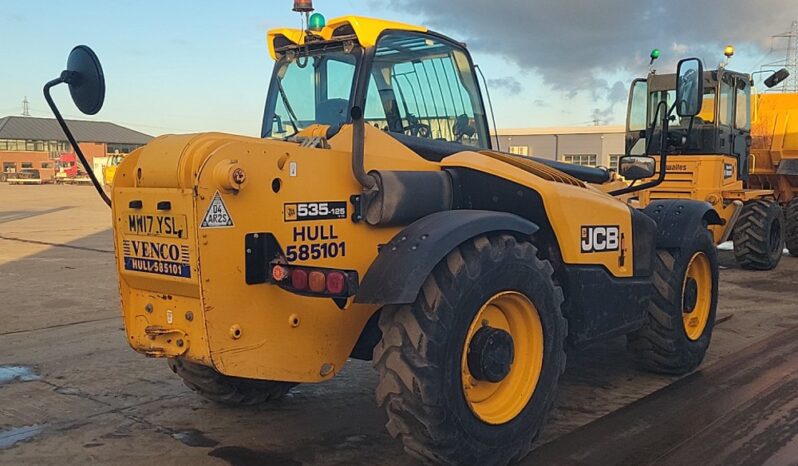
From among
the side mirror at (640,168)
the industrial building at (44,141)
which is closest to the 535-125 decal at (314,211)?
the side mirror at (640,168)

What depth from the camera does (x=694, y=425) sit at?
4266mm

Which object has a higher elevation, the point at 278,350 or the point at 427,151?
the point at 427,151

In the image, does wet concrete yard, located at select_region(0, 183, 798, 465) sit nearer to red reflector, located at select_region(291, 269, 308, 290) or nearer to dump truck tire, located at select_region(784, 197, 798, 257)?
red reflector, located at select_region(291, 269, 308, 290)

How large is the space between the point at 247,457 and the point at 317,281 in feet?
4.12

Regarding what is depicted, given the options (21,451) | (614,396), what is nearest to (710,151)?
(614,396)

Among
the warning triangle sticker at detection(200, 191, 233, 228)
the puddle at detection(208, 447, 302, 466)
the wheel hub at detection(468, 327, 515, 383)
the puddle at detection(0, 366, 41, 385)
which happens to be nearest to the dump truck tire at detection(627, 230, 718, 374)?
the wheel hub at detection(468, 327, 515, 383)

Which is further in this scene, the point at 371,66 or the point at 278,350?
the point at 371,66

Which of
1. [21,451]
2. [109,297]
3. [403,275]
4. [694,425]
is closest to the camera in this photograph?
[403,275]

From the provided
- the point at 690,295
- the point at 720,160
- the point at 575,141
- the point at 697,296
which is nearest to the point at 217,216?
the point at 690,295

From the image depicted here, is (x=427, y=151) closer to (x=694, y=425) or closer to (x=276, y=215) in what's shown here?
(x=276, y=215)

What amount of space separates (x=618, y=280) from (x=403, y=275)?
6.27ft

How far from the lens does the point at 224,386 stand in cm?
438

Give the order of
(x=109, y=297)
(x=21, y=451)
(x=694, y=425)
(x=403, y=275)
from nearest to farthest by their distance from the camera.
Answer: (x=403, y=275)
(x=21, y=451)
(x=694, y=425)
(x=109, y=297)

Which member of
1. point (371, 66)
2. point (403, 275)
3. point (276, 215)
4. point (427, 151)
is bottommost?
point (403, 275)
